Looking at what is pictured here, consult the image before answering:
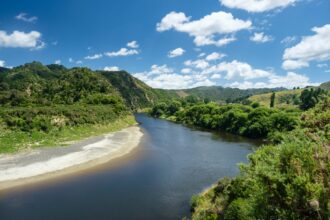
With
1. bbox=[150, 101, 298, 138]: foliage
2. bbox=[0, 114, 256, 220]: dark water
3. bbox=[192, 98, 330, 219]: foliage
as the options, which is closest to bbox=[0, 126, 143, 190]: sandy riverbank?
bbox=[0, 114, 256, 220]: dark water

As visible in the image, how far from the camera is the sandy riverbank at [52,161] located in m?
43.1

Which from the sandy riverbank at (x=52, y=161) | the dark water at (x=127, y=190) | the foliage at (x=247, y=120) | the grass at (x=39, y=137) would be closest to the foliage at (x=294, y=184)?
the dark water at (x=127, y=190)

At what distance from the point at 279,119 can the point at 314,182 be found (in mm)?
77407

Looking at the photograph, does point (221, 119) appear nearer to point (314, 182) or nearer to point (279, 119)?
point (279, 119)

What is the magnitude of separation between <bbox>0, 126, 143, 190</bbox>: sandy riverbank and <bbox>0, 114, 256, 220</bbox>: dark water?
3297 millimetres

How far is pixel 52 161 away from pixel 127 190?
18398mm

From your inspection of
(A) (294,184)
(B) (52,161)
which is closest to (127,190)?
(B) (52,161)

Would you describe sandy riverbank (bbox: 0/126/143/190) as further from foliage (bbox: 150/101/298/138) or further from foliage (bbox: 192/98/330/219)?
foliage (bbox: 150/101/298/138)

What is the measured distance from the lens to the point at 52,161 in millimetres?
50781

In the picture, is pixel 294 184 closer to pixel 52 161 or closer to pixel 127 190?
pixel 127 190

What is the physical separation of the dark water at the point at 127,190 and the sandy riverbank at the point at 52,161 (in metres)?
3.30

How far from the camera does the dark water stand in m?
31.9

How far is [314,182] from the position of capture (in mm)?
16656

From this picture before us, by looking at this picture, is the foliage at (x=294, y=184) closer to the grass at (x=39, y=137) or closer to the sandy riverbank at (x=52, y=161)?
the sandy riverbank at (x=52, y=161)
